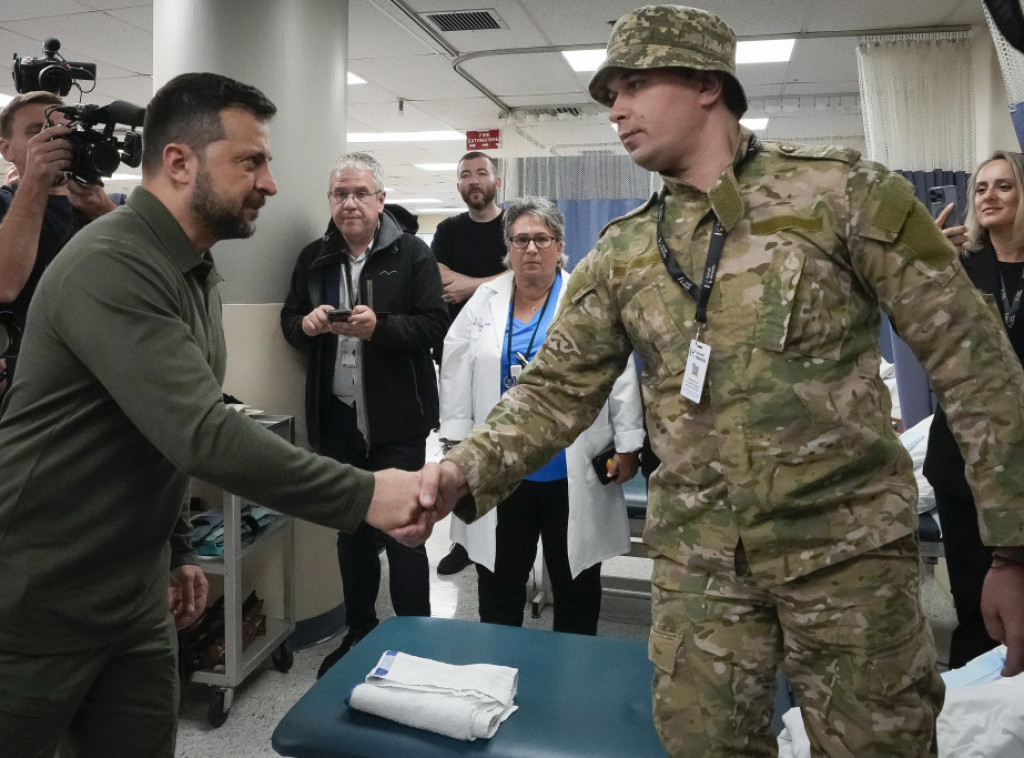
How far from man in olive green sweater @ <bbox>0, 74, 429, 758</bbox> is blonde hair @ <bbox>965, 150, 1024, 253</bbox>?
6.56 ft

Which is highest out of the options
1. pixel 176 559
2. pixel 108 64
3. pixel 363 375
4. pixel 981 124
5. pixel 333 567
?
pixel 108 64

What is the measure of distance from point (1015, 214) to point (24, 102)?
2839mm

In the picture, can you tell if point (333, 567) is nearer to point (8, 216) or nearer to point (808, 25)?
point (8, 216)

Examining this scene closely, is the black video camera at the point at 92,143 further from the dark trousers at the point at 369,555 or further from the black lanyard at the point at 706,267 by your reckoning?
the black lanyard at the point at 706,267

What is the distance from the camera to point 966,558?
229cm

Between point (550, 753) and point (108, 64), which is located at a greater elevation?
point (108, 64)

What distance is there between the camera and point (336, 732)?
158 cm

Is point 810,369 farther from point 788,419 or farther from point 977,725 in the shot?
point 977,725

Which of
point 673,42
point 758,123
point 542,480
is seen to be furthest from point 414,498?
point 758,123

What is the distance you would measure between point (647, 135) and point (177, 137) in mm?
820

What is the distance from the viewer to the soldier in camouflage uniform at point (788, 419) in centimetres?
117

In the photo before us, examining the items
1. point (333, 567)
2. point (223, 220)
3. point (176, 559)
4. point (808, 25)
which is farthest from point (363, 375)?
point (808, 25)

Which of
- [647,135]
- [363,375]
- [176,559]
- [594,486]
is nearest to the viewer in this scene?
[647,135]

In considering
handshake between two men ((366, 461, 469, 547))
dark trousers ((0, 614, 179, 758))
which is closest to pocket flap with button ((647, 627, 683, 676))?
handshake between two men ((366, 461, 469, 547))
